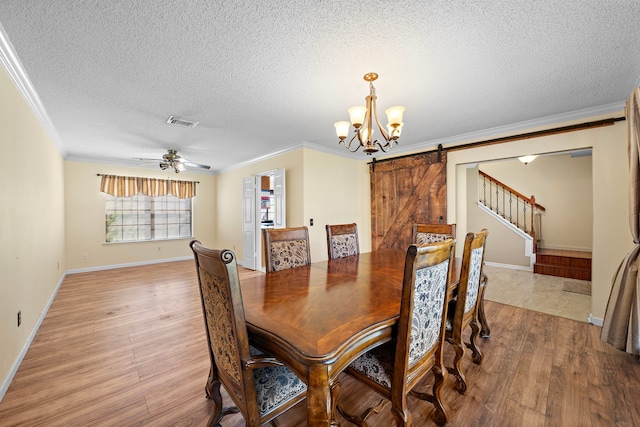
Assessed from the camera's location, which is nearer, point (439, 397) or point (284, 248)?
point (439, 397)

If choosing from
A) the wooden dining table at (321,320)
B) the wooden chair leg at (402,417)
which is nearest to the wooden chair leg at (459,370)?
the wooden dining table at (321,320)

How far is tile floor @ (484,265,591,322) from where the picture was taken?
3059mm

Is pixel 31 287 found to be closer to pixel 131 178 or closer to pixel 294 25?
pixel 294 25

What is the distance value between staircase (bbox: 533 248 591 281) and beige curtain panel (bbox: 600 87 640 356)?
9.87 ft

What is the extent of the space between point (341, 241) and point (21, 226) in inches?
114

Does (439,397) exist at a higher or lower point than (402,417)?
lower

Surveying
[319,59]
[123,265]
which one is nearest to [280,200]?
[319,59]

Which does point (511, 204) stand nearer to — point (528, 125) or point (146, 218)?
point (528, 125)

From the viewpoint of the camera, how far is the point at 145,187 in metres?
5.70

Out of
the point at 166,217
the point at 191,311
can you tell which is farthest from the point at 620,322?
the point at 166,217

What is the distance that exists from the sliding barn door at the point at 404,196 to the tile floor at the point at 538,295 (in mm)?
1373

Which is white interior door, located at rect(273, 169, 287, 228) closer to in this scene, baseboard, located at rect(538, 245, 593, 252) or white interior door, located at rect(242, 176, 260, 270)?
white interior door, located at rect(242, 176, 260, 270)

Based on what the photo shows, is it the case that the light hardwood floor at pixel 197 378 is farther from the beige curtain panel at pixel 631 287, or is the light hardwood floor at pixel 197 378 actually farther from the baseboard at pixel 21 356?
the beige curtain panel at pixel 631 287

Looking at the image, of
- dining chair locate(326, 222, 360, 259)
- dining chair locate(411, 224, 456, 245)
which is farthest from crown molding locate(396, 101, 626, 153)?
dining chair locate(326, 222, 360, 259)
